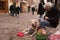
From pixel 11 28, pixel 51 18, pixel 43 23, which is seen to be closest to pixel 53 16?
pixel 51 18

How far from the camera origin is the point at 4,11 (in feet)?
135

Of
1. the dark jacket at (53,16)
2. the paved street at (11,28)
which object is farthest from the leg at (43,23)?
the paved street at (11,28)

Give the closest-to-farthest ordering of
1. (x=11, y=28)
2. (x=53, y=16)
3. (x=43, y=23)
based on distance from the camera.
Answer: (x=43, y=23), (x=53, y=16), (x=11, y=28)

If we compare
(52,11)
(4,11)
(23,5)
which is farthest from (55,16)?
(23,5)

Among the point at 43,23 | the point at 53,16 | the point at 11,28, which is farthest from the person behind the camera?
the point at 11,28

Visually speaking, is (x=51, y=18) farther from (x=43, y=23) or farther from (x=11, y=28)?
(x=11, y=28)

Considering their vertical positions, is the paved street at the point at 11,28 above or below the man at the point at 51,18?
below

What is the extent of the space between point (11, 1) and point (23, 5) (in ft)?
53.2

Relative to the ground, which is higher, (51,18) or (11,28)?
(51,18)

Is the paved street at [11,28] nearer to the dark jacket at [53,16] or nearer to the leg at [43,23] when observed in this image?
the leg at [43,23]

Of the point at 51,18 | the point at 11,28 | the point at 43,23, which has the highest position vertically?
the point at 51,18

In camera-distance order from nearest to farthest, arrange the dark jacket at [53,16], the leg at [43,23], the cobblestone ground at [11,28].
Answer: the leg at [43,23]
the dark jacket at [53,16]
the cobblestone ground at [11,28]

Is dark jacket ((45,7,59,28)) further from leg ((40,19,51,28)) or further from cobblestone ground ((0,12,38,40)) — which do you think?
cobblestone ground ((0,12,38,40))

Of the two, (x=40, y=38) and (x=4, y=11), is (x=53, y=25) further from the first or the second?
(x=4, y=11)
